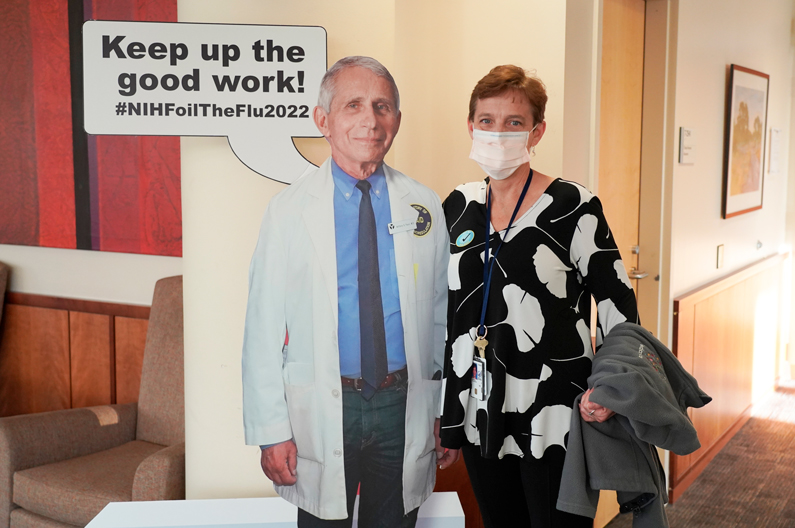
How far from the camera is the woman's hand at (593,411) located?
5.05ft

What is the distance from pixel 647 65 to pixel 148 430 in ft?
8.72

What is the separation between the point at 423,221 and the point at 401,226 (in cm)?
6

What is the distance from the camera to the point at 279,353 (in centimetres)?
163

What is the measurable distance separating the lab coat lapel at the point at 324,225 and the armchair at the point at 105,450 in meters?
1.05

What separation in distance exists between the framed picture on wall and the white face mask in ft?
8.76

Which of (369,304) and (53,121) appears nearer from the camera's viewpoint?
(369,304)

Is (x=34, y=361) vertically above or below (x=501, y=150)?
below

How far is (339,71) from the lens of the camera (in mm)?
1607

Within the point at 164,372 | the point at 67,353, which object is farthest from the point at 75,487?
the point at 67,353

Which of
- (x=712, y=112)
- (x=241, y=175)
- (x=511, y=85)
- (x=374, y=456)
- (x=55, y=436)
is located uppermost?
(x=712, y=112)

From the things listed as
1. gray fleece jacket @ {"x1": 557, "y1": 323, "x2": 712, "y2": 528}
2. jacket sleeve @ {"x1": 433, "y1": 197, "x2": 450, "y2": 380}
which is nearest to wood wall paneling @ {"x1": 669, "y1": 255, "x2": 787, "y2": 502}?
gray fleece jacket @ {"x1": 557, "y1": 323, "x2": 712, "y2": 528}

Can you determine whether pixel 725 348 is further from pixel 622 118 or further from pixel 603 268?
pixel 603 268

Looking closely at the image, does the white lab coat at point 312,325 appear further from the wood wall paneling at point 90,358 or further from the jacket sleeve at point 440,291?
the wood wall paneling at point 90,358

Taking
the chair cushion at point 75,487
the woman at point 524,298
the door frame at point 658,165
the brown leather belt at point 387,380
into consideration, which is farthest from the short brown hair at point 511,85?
the chair cushion at point 75,487
